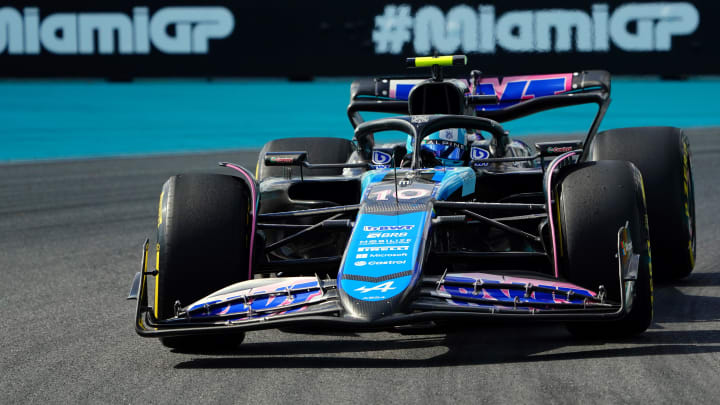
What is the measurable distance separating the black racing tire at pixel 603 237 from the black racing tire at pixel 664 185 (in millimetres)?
1364

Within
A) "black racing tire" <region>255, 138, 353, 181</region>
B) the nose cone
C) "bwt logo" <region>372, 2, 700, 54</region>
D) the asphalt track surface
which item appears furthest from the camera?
"bwt logo" <region>372, 2, 700, 54</region>

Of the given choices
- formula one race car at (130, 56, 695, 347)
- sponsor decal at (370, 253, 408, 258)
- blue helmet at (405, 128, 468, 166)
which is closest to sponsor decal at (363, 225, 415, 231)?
formula one race car at (130, 56, 695, 347)

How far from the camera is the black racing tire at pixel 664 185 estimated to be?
21.1 feet

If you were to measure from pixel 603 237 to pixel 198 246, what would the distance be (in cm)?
182

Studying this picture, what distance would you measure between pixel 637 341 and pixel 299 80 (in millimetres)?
20781

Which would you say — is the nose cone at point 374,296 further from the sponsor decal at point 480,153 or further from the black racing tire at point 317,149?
the black racing tire at point 317,149

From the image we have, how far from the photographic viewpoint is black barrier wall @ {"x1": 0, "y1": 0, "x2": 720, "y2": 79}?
22.2 m

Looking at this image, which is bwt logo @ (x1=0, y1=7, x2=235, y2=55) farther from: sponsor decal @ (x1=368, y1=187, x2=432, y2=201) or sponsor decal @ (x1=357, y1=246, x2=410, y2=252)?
sponsor decal @ (x1=357, y1=246, x2=410, y2=252)

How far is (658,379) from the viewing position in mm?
4273

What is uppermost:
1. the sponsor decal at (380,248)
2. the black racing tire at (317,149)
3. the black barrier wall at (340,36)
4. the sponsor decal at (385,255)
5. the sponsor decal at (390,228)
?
the black barrier wall at (340,36)

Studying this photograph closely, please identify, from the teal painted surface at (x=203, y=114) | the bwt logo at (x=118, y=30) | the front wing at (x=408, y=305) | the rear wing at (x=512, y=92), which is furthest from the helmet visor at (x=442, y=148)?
the bwt logo at (x=118, y=30)

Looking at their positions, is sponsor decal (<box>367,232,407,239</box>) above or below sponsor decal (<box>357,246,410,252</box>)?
above

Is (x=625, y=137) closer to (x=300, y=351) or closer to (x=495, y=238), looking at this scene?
(x=495, y=238)

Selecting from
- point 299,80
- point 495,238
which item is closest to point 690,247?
point 495,238
